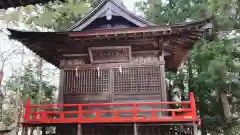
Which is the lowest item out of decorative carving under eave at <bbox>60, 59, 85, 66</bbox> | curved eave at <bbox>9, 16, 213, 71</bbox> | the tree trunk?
the tree trunk

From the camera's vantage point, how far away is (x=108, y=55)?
421 inches

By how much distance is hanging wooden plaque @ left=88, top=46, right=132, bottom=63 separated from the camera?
10.5 m

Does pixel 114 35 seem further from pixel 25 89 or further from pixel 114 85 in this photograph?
pixel 25 89

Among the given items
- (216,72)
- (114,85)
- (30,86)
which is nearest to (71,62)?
(114,85)

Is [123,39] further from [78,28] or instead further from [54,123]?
[54,123]

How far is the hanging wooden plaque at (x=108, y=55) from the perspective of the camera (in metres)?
10.5

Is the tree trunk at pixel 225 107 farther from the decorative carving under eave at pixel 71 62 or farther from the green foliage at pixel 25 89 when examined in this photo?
the green foliage at pixel 25 89

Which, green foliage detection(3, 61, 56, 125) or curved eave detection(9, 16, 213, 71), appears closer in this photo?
curved eave detection(9, 16, 213, 71)

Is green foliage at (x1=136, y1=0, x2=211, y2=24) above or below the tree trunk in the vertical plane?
above

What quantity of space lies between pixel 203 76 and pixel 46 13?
15792 millimetres

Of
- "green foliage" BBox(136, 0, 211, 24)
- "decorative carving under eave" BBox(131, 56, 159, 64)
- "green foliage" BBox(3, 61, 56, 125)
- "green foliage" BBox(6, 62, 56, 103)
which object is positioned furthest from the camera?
"green foliage" BBox(136, 0, 211, 24)

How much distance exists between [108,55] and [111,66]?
527mm

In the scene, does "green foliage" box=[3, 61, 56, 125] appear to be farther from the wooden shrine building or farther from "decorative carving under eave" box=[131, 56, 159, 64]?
"decorative carving under eave" box=[131, 56, 159, 64]

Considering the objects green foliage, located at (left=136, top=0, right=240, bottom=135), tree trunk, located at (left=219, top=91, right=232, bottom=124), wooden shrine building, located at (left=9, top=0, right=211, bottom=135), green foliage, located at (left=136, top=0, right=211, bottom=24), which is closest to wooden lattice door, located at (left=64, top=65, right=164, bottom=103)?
wooden shrine building, located at (left=9, top=0, right=211, bottom=135)
